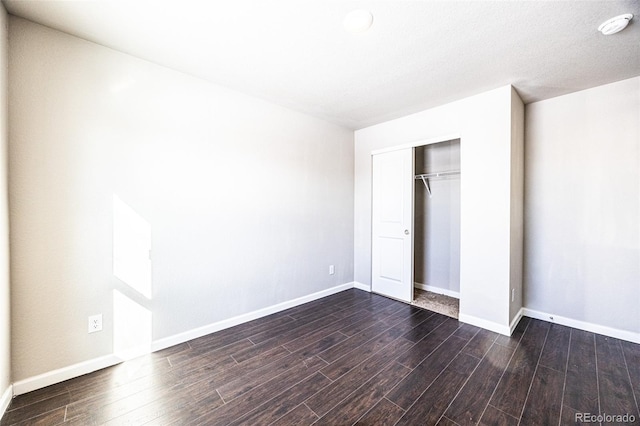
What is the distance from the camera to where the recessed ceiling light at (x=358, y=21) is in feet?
5.55

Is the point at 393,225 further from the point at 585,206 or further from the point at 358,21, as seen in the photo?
the point at 358,21

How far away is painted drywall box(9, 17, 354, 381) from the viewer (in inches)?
71.5

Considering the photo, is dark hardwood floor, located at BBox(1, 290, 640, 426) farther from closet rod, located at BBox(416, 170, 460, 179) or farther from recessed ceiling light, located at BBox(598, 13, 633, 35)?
recessed ceiling light, located at BBox(598, 13, 633, 35)

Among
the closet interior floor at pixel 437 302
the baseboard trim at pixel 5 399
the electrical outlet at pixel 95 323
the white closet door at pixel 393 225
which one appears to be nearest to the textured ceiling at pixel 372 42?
the white closet door at pixel 393 225

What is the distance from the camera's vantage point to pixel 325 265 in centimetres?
379

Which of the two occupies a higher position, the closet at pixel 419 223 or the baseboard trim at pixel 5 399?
the closet at pixel 419 223

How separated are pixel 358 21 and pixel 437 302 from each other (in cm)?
345

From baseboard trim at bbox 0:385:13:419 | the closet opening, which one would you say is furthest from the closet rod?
baseboard trim at bbox 0:385:13:419

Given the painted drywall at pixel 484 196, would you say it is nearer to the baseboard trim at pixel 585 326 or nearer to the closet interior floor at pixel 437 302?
the closet interior floor at pixel 437 302

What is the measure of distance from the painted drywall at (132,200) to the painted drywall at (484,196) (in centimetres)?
203

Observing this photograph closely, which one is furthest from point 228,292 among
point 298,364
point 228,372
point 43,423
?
point 43,423

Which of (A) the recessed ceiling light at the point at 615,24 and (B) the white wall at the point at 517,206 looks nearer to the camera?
(A) the recessed ceiling light at the point at 615,24

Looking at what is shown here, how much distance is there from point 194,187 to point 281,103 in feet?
4.86

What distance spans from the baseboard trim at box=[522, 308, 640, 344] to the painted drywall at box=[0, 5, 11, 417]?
15.6 ft
